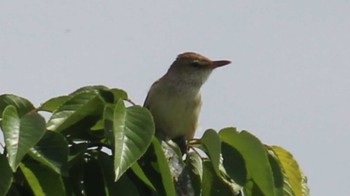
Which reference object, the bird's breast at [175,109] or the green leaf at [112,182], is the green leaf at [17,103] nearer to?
the green leaf at [112,182]

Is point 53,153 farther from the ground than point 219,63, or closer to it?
farther from the ground

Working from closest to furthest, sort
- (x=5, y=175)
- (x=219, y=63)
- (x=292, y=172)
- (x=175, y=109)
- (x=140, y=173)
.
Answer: (x=5, y=175) < (x=140, y=173) < (x=292, y=172) < (x=175, y=109) < (x=219, y=63)

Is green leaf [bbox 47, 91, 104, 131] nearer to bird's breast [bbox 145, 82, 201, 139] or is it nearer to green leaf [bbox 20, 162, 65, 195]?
green leaf [bbox 20, 162, 65, 195]

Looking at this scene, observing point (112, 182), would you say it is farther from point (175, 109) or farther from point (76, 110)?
point (175, 109)

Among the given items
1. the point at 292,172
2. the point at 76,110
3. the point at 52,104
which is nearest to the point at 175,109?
the point at 292,172

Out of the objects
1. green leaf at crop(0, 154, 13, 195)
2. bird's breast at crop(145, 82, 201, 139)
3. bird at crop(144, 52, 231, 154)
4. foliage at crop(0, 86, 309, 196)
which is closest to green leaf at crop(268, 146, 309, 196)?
foliage at crop(0, 86, 309, 196)

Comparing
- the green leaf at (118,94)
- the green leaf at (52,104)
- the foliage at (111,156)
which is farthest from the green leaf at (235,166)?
the green leaf at (52,104)

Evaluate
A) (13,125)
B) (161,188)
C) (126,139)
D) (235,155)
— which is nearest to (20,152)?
(13,125)
